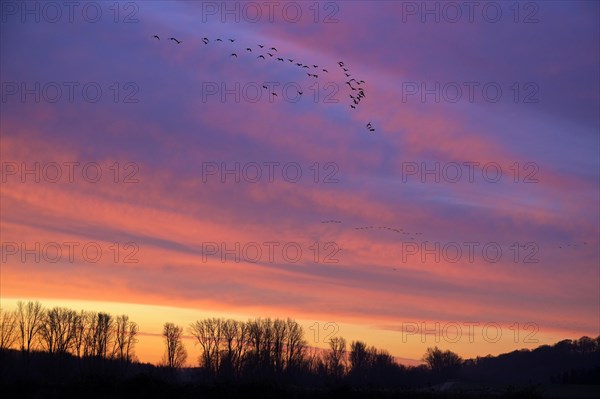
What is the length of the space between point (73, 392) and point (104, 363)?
82.4 meters

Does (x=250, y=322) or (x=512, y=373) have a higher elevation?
(x=250, y=322)

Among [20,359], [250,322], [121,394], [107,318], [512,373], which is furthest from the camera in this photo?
[512,373]

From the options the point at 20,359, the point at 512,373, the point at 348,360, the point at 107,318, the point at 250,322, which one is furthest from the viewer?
the point at 512,373

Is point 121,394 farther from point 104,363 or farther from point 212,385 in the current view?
point 104,363

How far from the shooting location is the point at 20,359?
12150 cm

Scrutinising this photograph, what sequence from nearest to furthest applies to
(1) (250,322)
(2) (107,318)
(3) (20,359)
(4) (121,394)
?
(4) (121,394)
(3) (20,359)
(2) (107,318)
(1) (250,322)

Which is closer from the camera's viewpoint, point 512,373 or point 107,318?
point 107,318

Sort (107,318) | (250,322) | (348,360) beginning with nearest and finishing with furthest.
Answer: (107,318), (250,322), (348,360)

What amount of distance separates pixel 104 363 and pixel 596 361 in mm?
119296

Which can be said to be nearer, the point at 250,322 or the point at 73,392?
the point at 73,392

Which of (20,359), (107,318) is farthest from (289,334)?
(20,359)

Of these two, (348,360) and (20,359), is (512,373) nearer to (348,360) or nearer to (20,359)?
(348,360)

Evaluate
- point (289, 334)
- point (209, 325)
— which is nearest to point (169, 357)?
point (209, 325)

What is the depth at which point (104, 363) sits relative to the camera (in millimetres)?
128125
